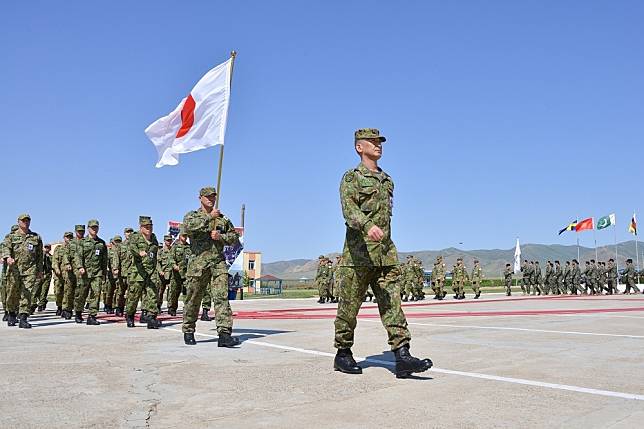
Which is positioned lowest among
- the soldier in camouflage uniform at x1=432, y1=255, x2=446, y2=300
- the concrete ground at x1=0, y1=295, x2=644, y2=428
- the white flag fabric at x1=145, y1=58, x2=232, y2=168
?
the concrete ground at x1=0, y1=295, x2=644, y2=428

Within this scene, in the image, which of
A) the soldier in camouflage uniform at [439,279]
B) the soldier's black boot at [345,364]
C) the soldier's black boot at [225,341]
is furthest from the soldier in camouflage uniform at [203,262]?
the soldier in camouflage uniform at [439,279]

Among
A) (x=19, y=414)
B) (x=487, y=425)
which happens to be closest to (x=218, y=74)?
(x=19, y=414)

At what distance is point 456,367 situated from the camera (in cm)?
571

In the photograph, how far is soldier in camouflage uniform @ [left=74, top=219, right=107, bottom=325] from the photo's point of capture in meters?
11.5

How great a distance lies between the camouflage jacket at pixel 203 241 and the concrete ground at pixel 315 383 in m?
1.06

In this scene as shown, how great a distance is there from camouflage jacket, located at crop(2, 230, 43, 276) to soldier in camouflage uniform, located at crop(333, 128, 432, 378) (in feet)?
25.2

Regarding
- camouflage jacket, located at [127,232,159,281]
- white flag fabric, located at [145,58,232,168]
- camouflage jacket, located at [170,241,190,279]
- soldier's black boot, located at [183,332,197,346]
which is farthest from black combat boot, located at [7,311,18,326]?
soldier's black boot, located at [183,332,197,346]

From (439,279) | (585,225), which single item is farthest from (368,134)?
(585,225)

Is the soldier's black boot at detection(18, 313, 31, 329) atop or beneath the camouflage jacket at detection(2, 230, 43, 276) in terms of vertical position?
beneath

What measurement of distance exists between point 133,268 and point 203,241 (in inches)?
117

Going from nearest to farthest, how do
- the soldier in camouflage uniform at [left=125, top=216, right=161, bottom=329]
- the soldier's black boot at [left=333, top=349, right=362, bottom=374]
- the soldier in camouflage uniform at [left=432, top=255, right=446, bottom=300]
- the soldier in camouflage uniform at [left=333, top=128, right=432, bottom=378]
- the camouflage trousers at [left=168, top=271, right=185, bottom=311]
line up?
the soldier's black boot at [left=333, top=349, right=362, bottom=374]
the soldier in camouflage uniform at [left=333, top=128, right=432, bottom=378]
the soldier in camouflage uniform at [left=125, top=216, right=161, bottom=329]
the camouflage trousers at [left=168, top=271, right=185, bottom=311]
the soldier in camouflage uniform at [left=432, top=255, right=446, bottom=300]

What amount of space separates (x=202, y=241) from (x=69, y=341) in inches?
91.1

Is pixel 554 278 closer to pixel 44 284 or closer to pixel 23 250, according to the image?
pixel 44 284

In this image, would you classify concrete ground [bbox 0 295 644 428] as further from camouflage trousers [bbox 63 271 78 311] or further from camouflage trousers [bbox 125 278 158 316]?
camouflage trousers [bbox 63 271 78 311]
